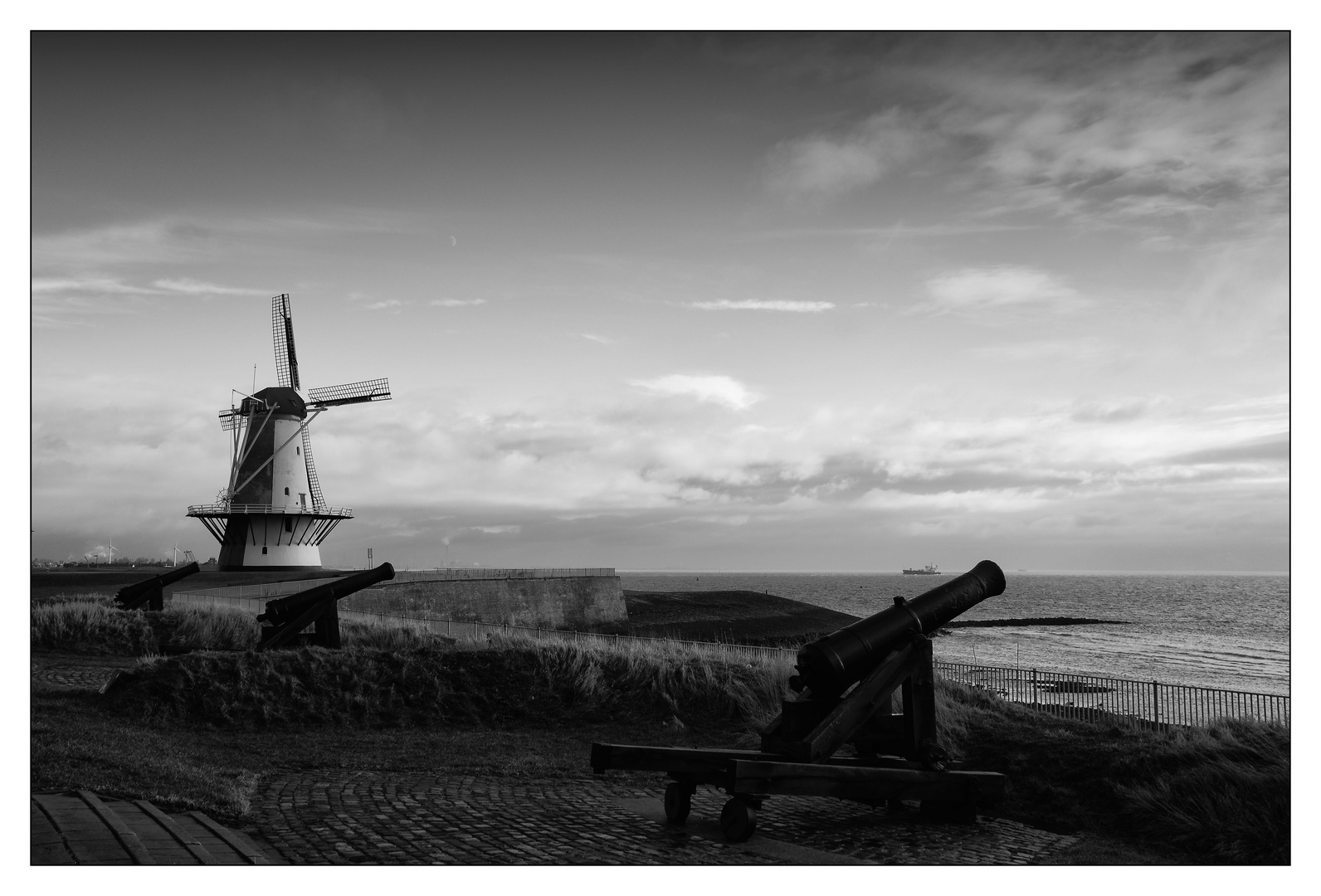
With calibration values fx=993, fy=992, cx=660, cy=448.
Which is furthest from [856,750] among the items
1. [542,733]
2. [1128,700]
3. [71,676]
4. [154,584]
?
[1128,700]

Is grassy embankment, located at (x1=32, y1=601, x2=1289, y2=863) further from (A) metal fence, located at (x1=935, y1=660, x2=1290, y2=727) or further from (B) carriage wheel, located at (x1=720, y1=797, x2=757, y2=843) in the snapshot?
(B) carriage wheel, located at (x1=720, y1=797, x2=757, y2=843)

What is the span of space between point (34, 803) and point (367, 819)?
2.19 meters

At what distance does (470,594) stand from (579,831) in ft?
129

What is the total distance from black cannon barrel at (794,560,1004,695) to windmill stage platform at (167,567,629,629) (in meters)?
24.3

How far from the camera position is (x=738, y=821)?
22.6 feet

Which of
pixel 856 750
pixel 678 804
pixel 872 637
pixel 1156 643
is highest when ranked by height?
pixel 872 637

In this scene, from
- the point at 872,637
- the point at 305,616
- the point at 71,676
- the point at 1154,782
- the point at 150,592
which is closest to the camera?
the point at 872,637

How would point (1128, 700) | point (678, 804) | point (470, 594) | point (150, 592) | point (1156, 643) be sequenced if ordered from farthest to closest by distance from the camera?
point (1156, 643), point (470, 594), point (1128, 700), point (150, 592), point (678, 804)

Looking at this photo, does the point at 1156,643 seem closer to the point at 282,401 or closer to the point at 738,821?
the point at 282,401

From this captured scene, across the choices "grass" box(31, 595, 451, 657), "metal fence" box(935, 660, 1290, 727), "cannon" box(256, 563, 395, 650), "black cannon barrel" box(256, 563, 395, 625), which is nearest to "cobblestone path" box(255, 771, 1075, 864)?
"metal fence" box(935, 660, 1290, 727)

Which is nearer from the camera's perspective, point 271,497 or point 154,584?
point 154,584

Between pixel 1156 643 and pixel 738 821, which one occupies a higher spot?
pixel 738 821

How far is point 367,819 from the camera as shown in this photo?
7.43 metres

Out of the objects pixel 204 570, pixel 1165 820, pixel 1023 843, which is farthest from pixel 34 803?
pixel 204 570
